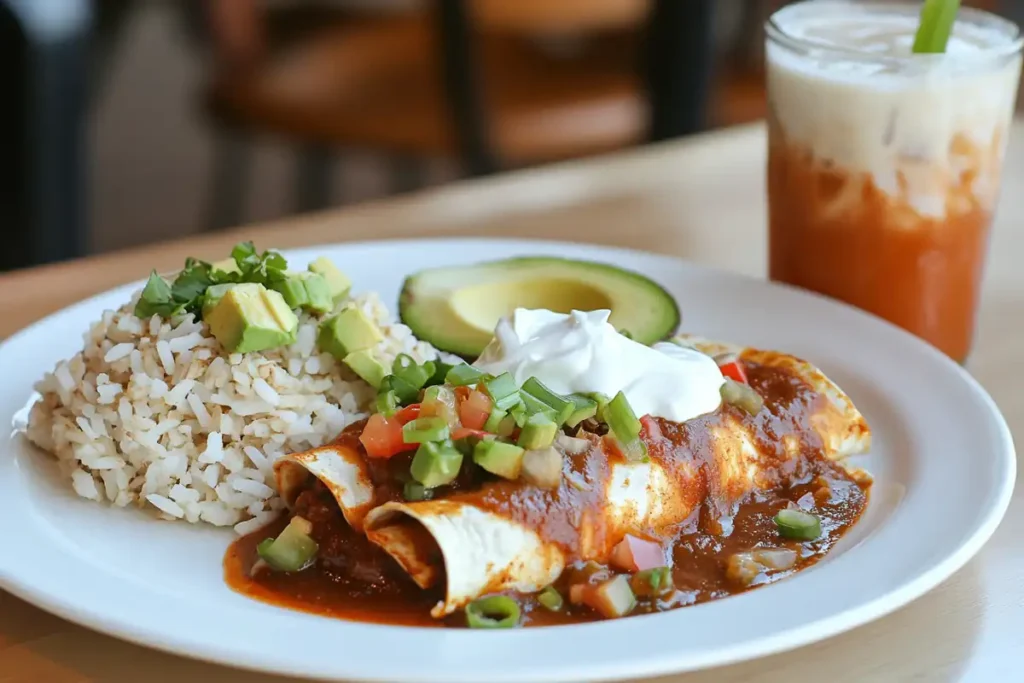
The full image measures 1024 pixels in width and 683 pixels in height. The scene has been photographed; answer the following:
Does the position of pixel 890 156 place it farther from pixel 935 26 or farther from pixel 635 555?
pixel 635 555

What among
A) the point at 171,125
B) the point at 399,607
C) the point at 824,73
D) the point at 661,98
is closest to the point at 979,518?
the point at 399,607

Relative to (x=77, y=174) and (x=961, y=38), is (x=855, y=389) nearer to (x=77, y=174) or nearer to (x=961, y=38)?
(x=961, y=38)

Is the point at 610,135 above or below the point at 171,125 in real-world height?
above

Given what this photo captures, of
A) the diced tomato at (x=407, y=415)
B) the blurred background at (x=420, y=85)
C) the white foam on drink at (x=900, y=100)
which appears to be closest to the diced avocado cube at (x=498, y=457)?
the diced tomato at (x=407, y=415)

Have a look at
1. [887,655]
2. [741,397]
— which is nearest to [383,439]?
[741,397]

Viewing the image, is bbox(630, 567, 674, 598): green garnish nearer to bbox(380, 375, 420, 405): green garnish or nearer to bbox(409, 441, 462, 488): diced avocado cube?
bbox(409, 441, 462, 488): diced avocado cube
